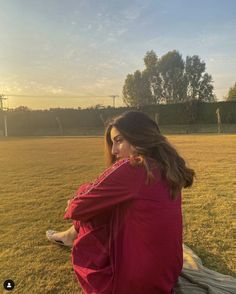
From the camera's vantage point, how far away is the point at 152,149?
231 cm

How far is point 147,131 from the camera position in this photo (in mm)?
2334

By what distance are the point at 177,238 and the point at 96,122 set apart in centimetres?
4257

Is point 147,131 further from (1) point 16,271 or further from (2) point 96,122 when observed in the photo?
(2) point 96,122

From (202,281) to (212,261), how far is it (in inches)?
28.9

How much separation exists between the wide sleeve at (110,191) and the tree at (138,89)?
5429cm

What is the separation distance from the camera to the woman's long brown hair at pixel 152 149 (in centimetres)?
226

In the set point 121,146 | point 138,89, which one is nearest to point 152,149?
point 121,146

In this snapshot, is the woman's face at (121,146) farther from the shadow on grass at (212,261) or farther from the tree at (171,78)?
the tree at (171,78)

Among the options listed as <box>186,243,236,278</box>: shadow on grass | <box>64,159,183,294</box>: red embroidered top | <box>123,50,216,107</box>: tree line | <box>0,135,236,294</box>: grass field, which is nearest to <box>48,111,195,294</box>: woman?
<box>64,159,183,294</box>: red embroidered top

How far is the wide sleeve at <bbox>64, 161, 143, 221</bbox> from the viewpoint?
7.11 feet

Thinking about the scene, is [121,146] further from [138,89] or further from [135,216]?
[138,89]

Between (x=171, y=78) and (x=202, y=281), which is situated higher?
(x=171, y=78)

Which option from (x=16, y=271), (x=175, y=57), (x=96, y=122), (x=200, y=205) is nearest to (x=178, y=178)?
(x=16, y=271)

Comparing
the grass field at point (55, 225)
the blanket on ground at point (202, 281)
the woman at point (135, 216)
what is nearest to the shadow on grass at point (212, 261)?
the grass field at point (55, 225)
